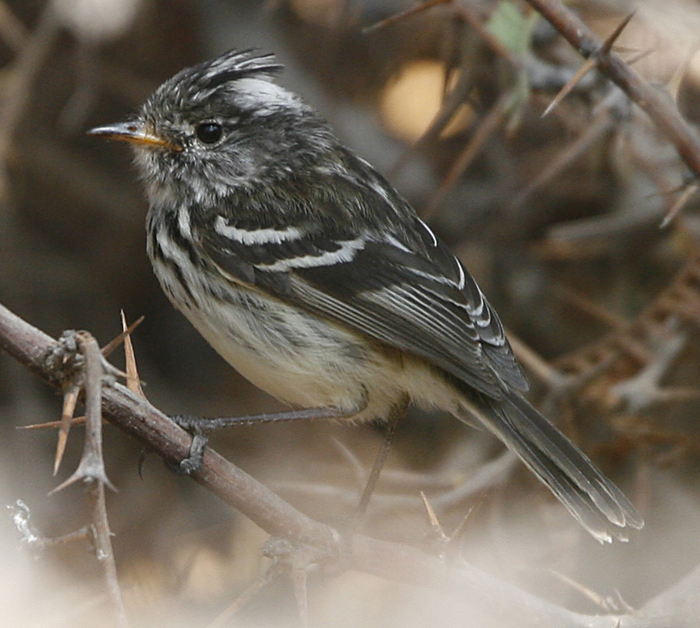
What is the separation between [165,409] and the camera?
552 cm

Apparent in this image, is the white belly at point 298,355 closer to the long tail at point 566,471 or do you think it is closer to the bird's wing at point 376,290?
the bird's wing at point 376,290

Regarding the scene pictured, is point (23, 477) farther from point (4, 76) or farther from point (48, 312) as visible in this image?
point (4, 76)

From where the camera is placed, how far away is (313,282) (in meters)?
3.48

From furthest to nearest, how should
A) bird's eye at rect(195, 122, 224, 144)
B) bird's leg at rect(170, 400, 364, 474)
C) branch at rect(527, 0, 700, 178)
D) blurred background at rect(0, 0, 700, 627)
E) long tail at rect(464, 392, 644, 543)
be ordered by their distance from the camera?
blurred background at rect(0, 0, 700, 627)
bird's eye at rect(195, 122, 224, 144)
long tail at rect(464, 392, 644, 543)
branch at rect(527, 0, 700, 178)
bird's leg at rect(170, 400, 364, 474)

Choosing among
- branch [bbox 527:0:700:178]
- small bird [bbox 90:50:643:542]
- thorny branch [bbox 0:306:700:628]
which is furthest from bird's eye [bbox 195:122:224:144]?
thorny branch [bbox 0:306:700:628]

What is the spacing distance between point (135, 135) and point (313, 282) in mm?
942

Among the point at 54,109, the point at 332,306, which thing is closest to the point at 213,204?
the point at 332,306

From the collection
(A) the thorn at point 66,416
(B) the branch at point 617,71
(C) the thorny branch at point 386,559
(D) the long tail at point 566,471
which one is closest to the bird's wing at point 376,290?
(D) the long tail at point 566,471

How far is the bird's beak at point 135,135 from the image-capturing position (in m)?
3.63

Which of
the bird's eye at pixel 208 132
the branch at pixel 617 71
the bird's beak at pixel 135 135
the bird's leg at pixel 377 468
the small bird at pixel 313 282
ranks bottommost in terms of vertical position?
the bird's leg at pixel 377 468

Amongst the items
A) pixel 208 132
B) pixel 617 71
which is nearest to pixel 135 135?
pixel 208 132

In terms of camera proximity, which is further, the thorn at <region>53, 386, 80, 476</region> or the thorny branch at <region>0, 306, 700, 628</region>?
the thorny branch at <region>0, 306, 700, 628</region>

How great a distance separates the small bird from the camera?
3.39m

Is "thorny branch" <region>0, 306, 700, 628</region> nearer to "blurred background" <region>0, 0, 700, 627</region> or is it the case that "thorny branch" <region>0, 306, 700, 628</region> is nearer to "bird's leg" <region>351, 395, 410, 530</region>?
"bird's leg" <region>351, 395, 410, 530</region>
